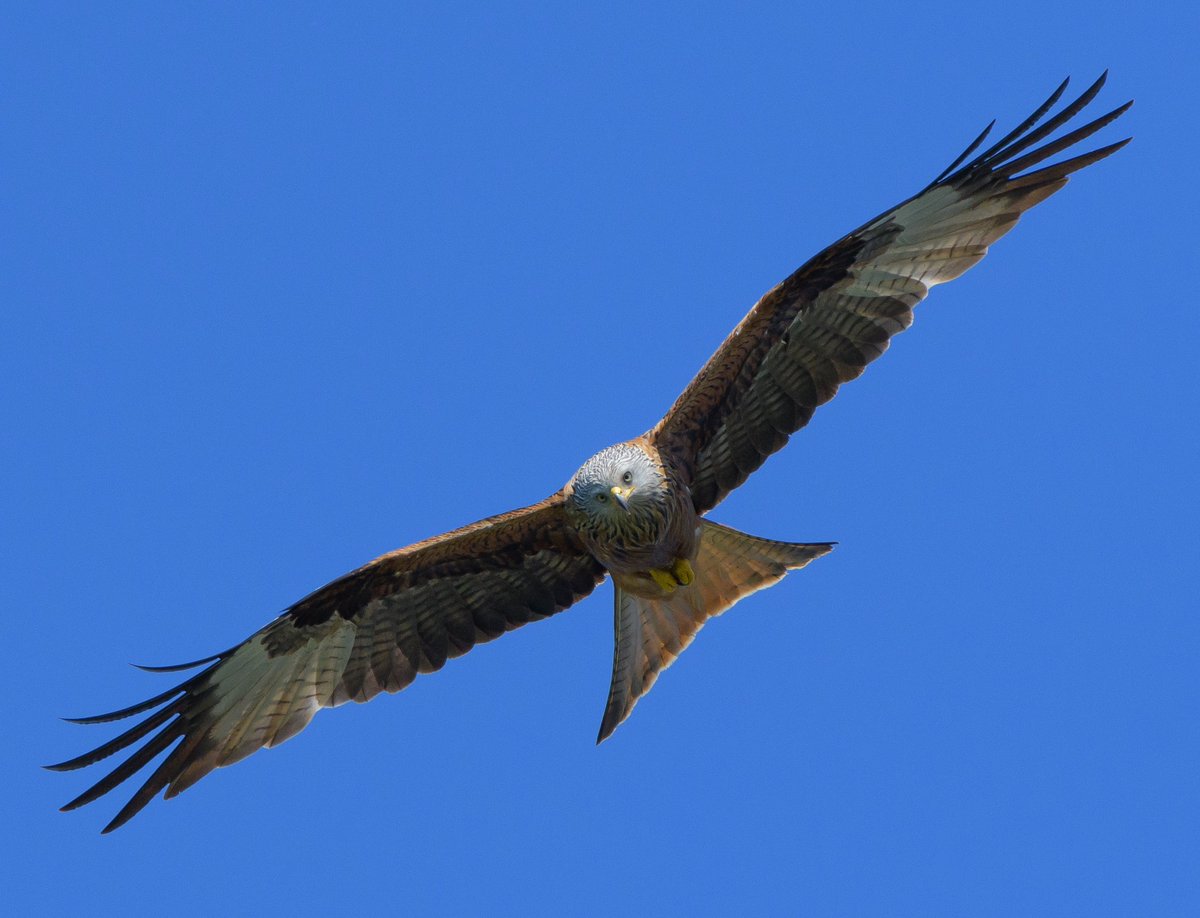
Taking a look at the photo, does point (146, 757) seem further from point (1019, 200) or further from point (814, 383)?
point (1019, 200)

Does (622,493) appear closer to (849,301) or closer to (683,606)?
(683,606)

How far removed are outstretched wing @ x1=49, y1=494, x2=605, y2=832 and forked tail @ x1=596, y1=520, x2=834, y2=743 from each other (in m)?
0.50

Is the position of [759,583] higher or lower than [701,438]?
lower

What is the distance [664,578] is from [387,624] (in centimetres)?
188

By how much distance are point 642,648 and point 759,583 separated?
827mm

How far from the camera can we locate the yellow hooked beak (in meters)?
11.8

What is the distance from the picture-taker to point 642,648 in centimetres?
1270

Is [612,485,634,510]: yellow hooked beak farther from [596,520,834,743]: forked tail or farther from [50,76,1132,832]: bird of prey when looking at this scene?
[596,520,834,743]: forked tail

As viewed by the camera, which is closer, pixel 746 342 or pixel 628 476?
pixel 628 476

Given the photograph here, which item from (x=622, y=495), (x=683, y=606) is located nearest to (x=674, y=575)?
(x=683, y=606)

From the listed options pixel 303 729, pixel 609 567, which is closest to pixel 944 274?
pixel 609 567

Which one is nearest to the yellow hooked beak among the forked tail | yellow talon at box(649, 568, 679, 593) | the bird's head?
the bird's head

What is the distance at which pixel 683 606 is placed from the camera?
41.7 feet

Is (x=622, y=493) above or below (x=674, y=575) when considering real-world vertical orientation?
above
